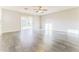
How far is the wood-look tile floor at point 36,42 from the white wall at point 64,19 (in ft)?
0.35

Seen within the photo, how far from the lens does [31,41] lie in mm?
1350

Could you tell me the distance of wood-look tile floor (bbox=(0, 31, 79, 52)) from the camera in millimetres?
1281

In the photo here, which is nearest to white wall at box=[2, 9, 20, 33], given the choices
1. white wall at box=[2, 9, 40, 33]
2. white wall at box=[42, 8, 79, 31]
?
white wall at box=[2, 9, 40, 33]

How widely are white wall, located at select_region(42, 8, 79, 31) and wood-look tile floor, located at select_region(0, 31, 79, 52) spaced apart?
0.11 m

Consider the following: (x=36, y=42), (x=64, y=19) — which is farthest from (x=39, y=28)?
(x=64, y=19)

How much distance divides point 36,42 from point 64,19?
56cm

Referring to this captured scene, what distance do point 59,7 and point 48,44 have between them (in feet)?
2.00

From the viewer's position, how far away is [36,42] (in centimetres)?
130

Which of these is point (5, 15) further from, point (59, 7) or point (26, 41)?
point (59, 7)

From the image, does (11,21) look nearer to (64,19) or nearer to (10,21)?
(10,21)

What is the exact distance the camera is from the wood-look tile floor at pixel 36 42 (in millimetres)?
1281

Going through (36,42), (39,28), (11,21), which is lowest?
(36,42)
